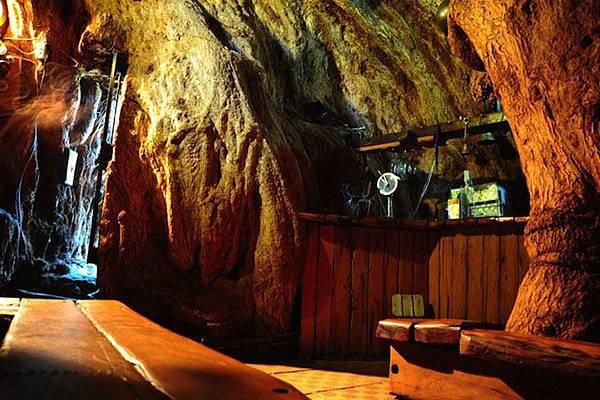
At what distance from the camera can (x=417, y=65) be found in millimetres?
11344

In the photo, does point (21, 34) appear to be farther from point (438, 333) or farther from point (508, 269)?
point (508, 269)

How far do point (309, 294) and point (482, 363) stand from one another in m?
3.92

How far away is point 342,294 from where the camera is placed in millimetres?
6766

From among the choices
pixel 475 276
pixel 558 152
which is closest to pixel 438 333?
pixel 558 152

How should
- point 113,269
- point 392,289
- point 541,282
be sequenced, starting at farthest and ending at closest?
1. point 392,289
2. point 113,269
3. point 541,282

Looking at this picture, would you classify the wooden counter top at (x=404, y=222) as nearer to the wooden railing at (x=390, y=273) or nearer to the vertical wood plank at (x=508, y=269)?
the wooden railing at (x=390, y=273)

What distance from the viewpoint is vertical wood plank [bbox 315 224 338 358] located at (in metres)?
6.58

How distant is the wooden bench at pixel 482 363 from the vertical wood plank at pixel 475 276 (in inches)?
149

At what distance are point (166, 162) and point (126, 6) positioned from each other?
3496 millimetres

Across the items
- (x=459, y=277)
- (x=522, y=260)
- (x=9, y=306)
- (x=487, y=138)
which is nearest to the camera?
(x=9, y=306)

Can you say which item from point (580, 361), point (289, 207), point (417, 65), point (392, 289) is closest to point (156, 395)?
point (580, 361)

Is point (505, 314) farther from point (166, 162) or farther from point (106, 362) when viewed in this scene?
point (106, 362)

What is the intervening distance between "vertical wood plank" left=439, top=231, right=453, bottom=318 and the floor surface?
133cm

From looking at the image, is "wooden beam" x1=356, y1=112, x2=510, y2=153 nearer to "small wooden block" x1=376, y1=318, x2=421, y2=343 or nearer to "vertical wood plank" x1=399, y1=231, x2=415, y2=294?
"vertical wood plank" x1=399, y1=231, x2=415, y2=294
